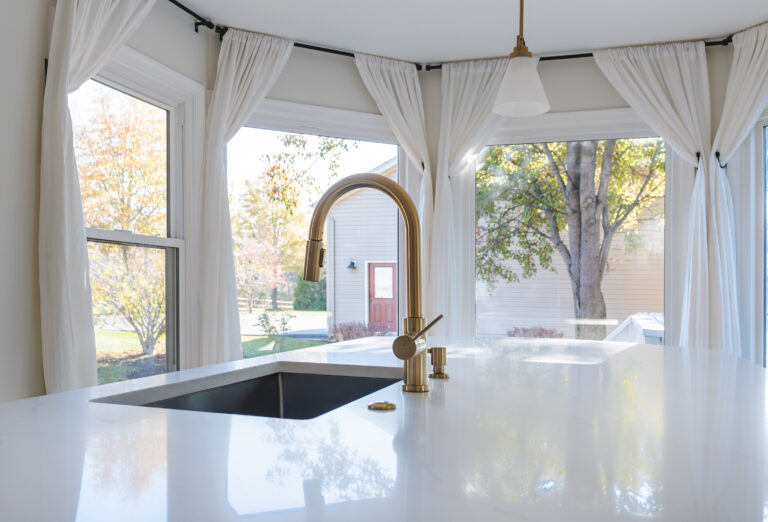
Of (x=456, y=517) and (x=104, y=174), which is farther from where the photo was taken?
(x=104, y=174)

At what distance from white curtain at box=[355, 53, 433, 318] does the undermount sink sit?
9.35 ft

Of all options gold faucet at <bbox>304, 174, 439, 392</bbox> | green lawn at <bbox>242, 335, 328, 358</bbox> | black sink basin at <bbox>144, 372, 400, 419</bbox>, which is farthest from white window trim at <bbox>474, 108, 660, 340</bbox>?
gold faucet at <bbox>304, 174, 439, 392</bbox>

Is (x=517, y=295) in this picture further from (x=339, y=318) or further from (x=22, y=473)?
(x=22, y=473)

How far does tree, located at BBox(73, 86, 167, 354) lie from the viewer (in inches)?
120

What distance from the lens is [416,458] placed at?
2.54 ft

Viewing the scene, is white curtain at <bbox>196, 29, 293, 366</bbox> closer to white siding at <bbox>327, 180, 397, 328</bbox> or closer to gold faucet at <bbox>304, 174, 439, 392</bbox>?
white siding at <bbox>327, 180, 397, 328</bbox>

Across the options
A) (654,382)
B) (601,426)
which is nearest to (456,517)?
(601,426)

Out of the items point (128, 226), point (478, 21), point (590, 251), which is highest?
point (478, 21)

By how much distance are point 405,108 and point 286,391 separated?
10.4ft

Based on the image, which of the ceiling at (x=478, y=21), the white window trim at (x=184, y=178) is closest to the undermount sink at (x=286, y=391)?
the white window trim at (x=184, y=178)

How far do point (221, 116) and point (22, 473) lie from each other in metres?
3.33

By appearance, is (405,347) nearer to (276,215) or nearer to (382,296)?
(276,215)

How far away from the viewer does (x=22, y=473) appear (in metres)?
0.71

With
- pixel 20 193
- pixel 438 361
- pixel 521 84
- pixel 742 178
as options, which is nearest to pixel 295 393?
pixel 438 361
